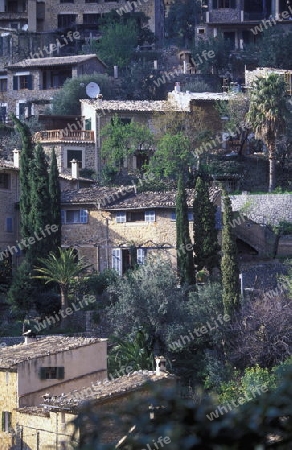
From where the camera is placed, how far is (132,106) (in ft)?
176

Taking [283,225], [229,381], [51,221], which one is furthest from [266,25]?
[229,381]

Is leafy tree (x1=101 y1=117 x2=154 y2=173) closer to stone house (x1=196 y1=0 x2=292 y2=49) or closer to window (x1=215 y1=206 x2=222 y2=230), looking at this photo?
window (x1=215 y1=206 x2=222 y2=230)

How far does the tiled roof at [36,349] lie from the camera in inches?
1210

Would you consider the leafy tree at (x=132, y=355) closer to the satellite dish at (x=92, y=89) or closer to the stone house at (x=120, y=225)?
the stone house at (x=120, y=225)

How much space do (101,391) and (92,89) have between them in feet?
105

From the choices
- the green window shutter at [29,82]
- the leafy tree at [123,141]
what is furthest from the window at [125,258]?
the green window shutter at [29,82]

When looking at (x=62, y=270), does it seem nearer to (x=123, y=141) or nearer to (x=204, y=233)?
(x=204, y=233)

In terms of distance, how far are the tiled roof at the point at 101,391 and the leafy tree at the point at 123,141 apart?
825 inches

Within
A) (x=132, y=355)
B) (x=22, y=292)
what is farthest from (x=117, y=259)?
(x=132, y=355)

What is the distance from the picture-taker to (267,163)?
52.2m

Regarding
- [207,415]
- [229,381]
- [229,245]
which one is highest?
[207,415]

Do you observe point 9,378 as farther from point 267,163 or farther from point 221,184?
point 267,163

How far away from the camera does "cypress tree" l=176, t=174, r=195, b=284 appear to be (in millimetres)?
39250

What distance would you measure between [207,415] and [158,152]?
4332cm
